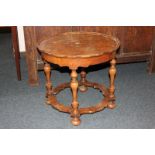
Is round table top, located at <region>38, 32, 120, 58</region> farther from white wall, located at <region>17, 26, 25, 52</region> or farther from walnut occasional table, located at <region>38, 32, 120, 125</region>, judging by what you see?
white wall, located at <region>17, 26, 25, 52</region>

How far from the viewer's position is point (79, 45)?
2.05 metres

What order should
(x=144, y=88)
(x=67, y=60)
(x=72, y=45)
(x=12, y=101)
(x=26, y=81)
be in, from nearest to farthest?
1. (x=67, y=60)
2. (x=72, y=45)
3. (x=12, y=101)
4. (x=144, y=88)
5. (x=26, y=81)

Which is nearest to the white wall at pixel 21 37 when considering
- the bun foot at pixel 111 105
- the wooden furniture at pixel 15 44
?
the wooden furniture at pixel 15 44

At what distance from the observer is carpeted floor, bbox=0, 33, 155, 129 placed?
212 centimetres

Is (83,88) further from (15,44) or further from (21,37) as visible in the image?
(21,37)

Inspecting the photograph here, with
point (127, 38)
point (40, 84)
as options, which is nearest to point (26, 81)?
point (40, 84)

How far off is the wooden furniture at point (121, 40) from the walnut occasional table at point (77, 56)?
0.34 metres

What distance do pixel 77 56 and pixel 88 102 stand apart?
2.30 feet

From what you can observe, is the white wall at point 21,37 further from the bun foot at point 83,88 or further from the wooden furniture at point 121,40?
the bun foot at point 83,88

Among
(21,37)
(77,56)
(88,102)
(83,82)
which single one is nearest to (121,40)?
(83,82)

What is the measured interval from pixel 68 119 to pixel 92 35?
757 millimetres

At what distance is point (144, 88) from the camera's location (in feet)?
8.64

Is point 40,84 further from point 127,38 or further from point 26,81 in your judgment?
point 127,38

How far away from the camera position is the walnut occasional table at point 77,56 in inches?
73.6
